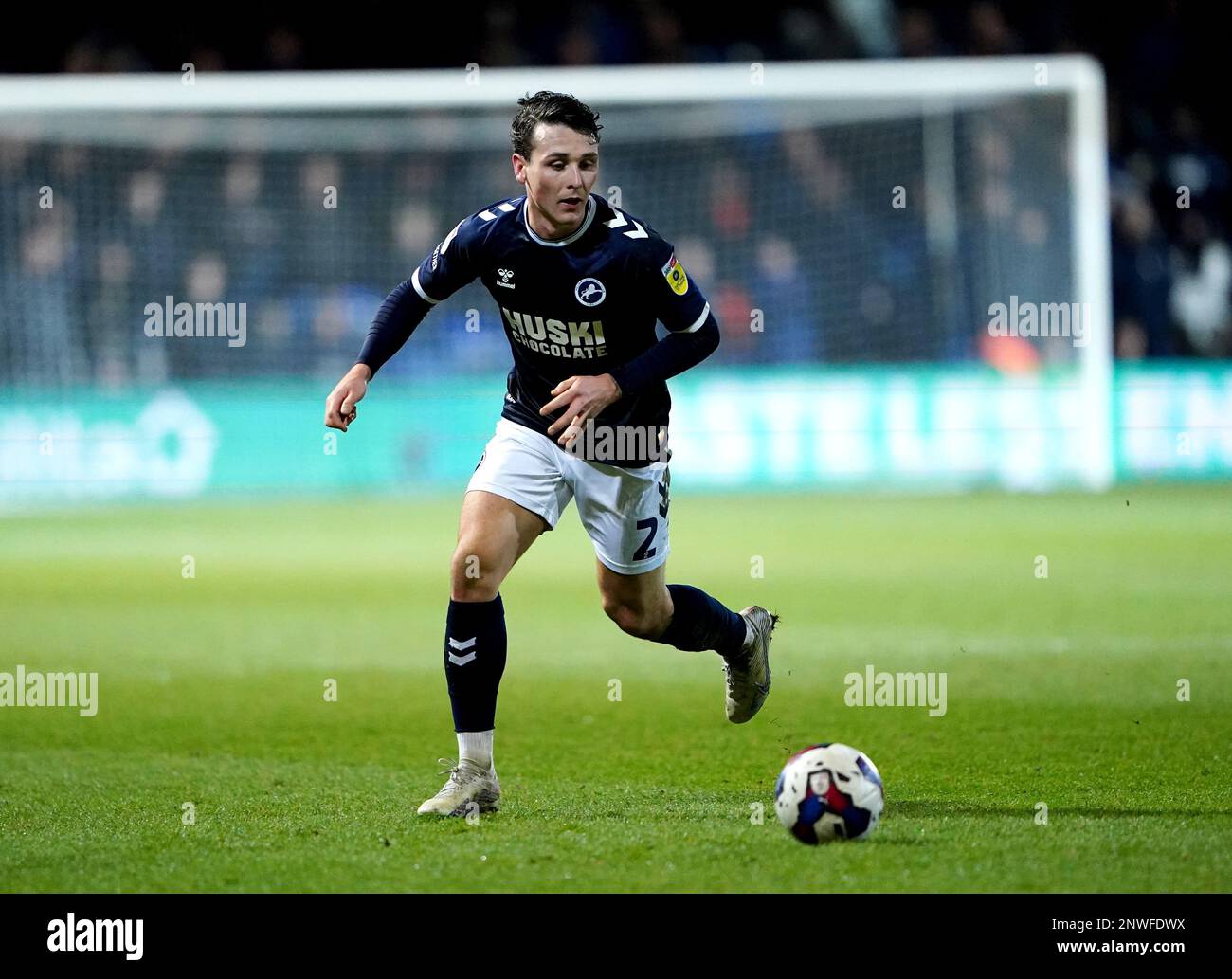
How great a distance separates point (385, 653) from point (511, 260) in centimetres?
431

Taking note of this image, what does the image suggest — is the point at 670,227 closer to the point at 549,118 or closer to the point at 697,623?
the point at 697,623

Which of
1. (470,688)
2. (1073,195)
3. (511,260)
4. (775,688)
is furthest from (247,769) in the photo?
(1073,195)

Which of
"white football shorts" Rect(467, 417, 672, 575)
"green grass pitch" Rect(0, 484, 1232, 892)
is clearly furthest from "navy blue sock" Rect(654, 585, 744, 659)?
"green grass pitch" Rect(0, 484, 1232, 892)

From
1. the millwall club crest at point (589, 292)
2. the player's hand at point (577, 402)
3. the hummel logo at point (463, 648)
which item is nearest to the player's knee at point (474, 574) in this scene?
the hummel logo at point (463, 648)

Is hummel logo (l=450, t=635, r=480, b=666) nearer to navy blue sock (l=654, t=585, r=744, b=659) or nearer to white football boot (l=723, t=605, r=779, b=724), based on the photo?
navy blue sock (l=654, t=585, r=744, b=659)

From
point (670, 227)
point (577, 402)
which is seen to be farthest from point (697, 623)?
point (670, 227)

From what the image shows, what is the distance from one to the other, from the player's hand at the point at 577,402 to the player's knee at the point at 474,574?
1.55 feet

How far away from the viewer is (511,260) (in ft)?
18.9

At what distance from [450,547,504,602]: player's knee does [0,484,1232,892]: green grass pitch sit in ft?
2.38

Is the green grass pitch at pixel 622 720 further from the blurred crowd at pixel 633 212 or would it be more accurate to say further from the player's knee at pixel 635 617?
the blurred crowd at pixel 633 212

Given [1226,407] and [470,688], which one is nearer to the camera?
[470,688]

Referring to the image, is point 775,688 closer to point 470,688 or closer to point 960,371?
point 470,688

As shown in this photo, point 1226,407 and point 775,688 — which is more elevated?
point 1226,407

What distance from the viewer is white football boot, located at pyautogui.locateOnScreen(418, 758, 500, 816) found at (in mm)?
5324
